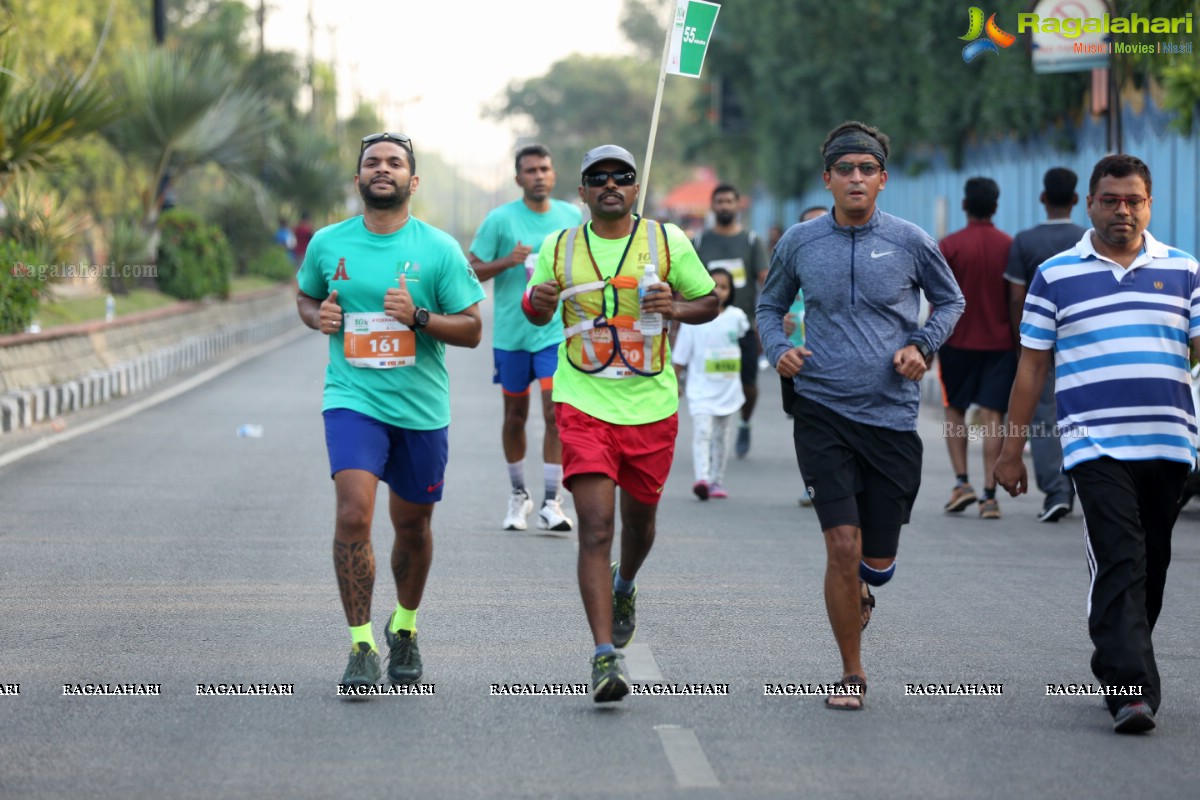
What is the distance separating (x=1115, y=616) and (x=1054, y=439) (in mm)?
6132

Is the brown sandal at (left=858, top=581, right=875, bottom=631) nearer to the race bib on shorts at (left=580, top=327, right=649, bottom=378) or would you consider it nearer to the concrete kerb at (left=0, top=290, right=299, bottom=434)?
the race bib on shorts at (left=580, top=327, right=649, bottom=378)

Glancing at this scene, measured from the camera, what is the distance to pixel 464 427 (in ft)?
60.1

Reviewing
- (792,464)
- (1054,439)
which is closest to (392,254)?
(1054,439)

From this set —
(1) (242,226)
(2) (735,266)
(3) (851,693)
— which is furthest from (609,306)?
(1) (242,226)

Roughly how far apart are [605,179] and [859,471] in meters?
1.38

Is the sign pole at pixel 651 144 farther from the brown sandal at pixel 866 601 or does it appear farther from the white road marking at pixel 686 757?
the white road marking at pixel 686 757

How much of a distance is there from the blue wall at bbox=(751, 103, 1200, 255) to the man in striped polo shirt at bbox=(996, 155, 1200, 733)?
14.0m

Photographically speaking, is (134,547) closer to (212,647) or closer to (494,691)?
(212,647)

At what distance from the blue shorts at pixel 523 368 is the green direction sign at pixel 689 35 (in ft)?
7.36

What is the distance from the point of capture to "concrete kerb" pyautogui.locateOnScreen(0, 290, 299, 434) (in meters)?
17.5

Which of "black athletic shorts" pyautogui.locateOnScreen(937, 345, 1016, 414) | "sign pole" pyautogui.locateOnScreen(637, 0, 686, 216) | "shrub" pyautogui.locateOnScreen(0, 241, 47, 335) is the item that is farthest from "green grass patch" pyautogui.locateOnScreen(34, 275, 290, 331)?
"sign pole" pyautogui.locateOnScreen(637, 0, 686, 216)

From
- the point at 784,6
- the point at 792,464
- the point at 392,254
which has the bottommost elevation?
the point at 792,464

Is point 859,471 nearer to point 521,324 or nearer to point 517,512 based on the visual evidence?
point 521,324

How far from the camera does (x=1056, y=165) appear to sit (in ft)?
84.9
